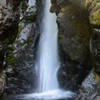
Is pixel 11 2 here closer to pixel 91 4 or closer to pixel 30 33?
pixel 91 4

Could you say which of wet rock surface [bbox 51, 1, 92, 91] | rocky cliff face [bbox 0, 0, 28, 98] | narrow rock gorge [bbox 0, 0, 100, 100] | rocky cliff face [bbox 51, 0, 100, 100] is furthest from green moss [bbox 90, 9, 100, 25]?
rocky cliff face [bbox 0, 0, 28, 98]

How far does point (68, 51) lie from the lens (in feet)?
46.4

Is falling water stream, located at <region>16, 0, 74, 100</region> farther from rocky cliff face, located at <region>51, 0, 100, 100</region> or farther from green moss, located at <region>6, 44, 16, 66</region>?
green moss, located at <region>6, 44, 16, 66</region>

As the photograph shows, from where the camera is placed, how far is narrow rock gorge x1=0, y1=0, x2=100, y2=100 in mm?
9083

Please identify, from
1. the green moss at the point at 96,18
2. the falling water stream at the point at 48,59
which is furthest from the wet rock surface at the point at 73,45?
the green moss at the point at 96,18

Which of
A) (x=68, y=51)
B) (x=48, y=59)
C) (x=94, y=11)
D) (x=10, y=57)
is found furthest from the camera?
(x=48, y=59)

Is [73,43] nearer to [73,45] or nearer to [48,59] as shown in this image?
[73,45]

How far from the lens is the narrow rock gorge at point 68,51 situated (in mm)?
9083

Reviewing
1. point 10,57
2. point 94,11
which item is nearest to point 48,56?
point 10,57

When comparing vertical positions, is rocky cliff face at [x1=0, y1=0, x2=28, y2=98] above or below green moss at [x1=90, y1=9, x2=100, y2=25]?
below

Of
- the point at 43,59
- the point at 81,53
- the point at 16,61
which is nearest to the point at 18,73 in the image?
the point at 16,61

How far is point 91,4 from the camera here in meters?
9.55

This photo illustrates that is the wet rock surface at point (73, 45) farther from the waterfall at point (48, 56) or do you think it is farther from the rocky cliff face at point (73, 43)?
the waterfall at point (48, 56)

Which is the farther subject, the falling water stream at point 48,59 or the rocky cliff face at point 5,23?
the falling water stream at point 48,59
